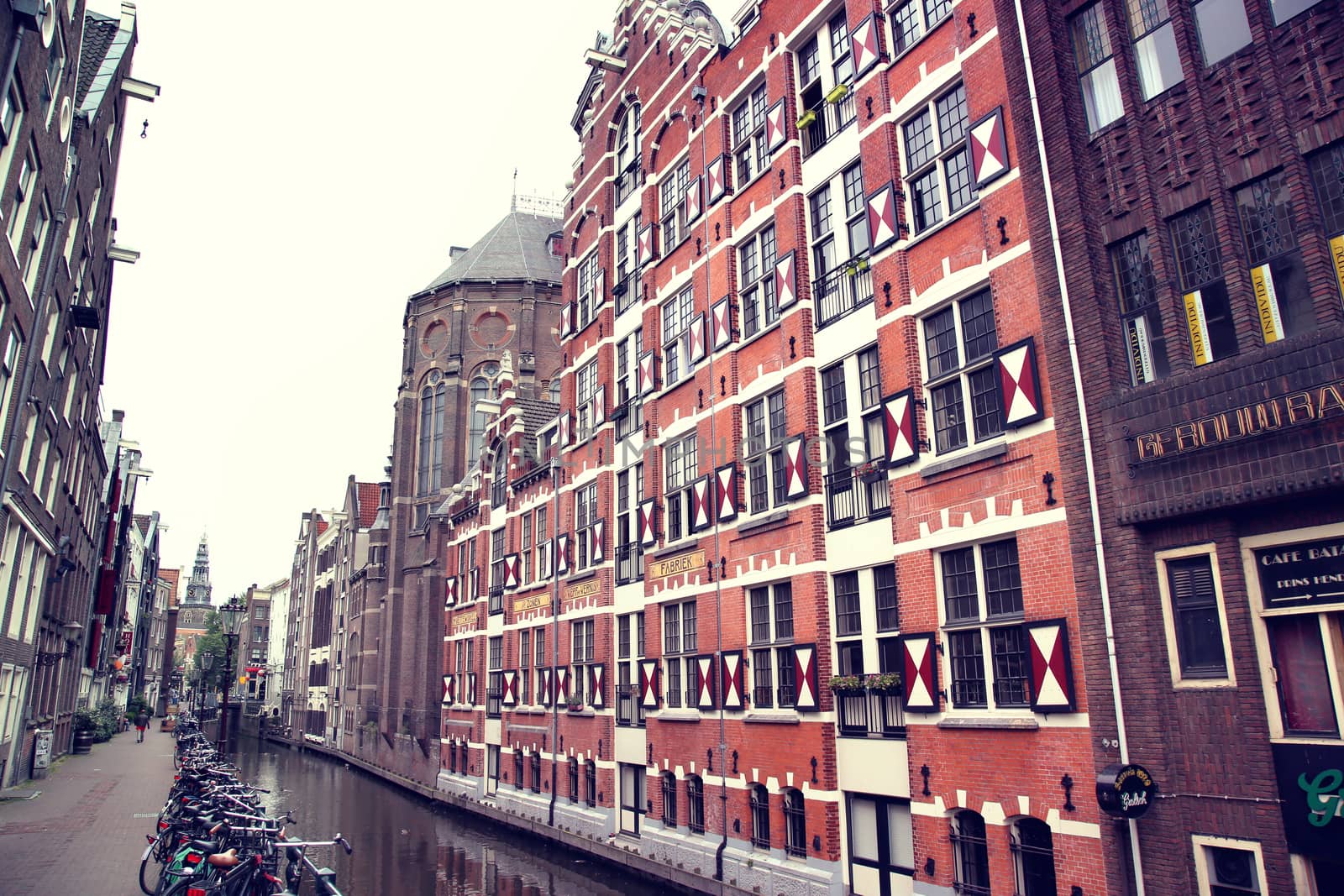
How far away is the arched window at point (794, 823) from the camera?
16.1 meters

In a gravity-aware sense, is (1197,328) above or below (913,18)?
below

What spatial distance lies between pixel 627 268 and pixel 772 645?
519 inches

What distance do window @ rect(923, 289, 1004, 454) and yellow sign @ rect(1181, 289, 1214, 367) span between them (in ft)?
9.17

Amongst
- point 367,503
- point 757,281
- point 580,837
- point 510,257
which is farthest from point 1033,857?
point 367,503

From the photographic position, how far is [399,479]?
189ft

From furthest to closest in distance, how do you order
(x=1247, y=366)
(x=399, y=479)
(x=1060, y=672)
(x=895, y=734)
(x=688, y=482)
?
(x=399, y=479), (x=688, y=482), (x=895, y=734), (x=1060, y=672), (x=1247, y=366)

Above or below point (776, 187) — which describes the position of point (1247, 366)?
below

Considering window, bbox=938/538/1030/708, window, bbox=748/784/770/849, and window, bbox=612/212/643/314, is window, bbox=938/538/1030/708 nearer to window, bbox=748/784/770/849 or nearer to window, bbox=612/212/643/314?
window, bbox=748/784/770/849

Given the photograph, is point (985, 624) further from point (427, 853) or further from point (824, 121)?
point (427, 853)

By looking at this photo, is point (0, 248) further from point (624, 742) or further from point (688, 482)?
point (624, 742)

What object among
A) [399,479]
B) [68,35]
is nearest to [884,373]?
[68,35]

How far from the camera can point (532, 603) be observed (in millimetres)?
29766

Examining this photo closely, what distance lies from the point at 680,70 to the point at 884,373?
40.9 ft

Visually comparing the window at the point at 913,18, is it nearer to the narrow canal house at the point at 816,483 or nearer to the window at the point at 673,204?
the narrow canal house at the point at 816,483
